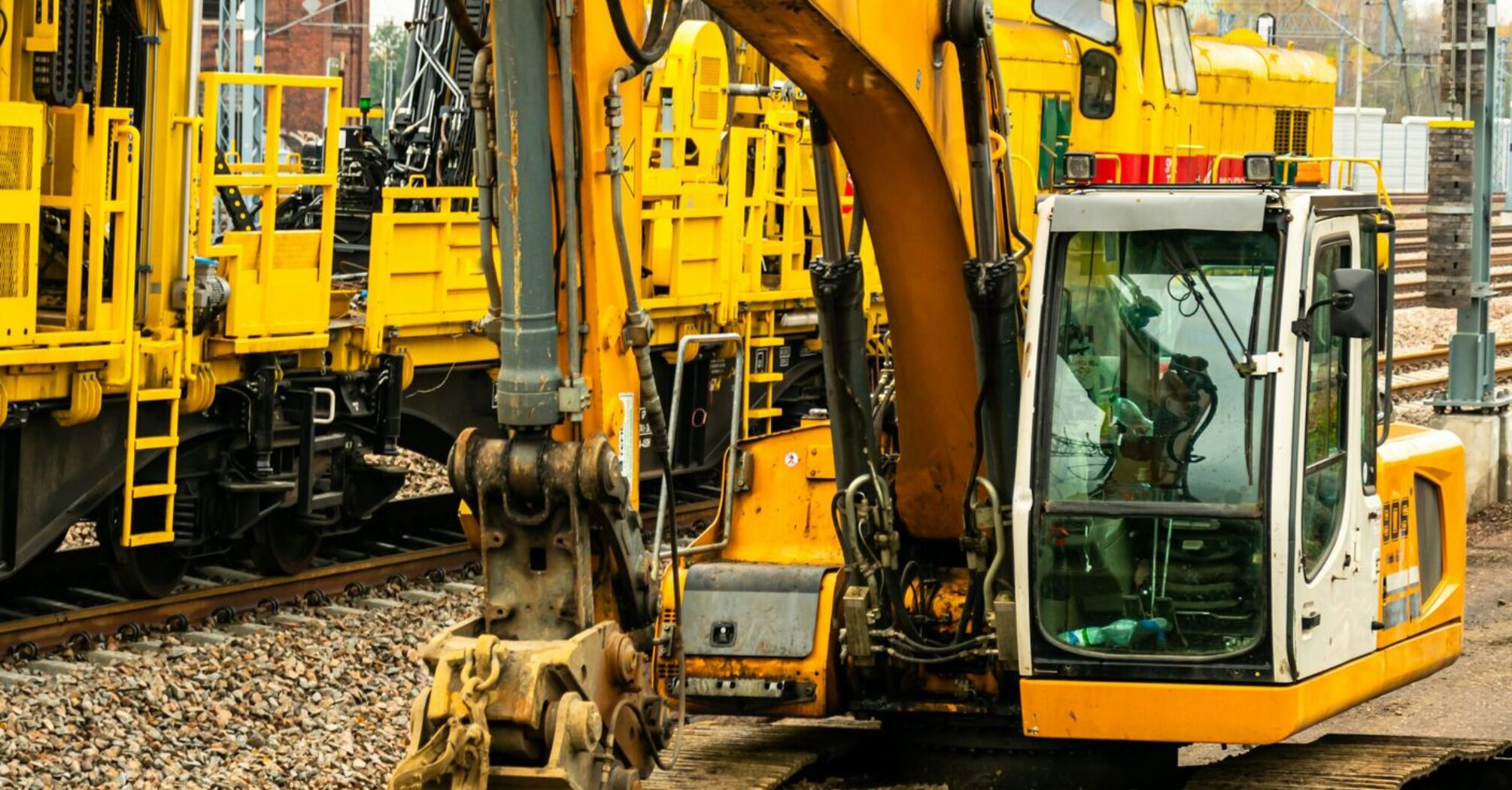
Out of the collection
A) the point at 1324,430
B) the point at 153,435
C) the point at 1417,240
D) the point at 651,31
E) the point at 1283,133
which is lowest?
the point at 153,435

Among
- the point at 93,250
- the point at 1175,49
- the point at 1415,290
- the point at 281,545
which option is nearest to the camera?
the point at 93,250

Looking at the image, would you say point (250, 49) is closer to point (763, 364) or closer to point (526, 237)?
point (763, 364)

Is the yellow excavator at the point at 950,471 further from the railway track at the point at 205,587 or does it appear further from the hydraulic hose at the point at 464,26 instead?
the railway track at the point at 205,587

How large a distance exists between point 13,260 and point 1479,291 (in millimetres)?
10516

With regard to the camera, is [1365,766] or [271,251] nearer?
[1365,766]

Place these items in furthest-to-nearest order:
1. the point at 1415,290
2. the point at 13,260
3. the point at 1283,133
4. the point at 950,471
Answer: the point at 1415,290 < the point at 1283,133 < the point at 13,260 < the point at 950,471

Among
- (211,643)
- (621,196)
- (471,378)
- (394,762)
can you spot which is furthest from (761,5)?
(471,378)

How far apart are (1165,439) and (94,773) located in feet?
14.7

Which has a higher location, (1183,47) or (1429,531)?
(1183,47)

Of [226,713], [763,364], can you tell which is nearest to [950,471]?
[226,713]

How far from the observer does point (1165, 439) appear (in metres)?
6.85

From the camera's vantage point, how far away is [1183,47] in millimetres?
17531

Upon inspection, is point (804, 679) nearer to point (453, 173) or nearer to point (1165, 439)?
point (1165, 439)

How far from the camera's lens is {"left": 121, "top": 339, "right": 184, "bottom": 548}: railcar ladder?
37.1 feet
